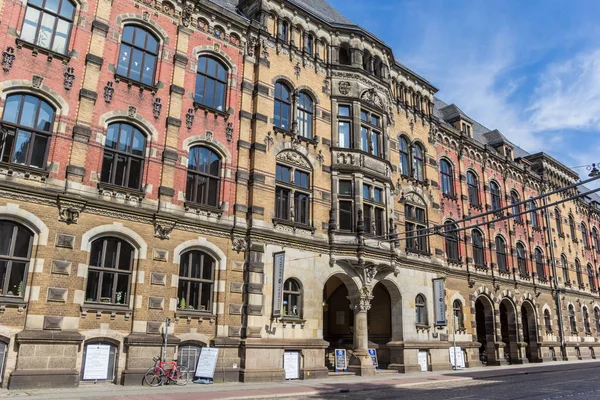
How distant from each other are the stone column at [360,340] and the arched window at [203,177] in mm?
9017

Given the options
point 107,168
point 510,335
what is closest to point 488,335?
point 510,335

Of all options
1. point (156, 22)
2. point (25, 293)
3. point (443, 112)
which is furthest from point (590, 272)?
point (25, 293)

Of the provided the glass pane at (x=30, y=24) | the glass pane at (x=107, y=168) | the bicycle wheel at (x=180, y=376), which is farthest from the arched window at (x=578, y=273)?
the glass pane at (x=30, y=24)

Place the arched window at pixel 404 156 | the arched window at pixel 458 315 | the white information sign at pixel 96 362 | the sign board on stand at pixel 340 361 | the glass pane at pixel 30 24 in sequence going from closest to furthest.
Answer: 1. the white information sign at pixel 96 362
2. the glass pane at pixel 30 24
3. the sign board on stand at pixel 340 361
4. the arched window at pixel 404 156
5. the arched window at pixel 458 315

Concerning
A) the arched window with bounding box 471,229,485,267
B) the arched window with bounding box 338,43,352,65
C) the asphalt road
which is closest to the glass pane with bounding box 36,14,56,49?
the arched window with bounding box 338,43,352,65

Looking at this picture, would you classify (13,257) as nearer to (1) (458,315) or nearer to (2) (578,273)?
(1) (458,315)

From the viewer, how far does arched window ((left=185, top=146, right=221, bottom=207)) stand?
20.8 m

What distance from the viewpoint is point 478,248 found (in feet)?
116

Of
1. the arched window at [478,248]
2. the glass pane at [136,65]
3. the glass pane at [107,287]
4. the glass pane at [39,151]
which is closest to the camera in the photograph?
the glass pane at [39,151]

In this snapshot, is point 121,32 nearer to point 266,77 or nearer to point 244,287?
point 266,77

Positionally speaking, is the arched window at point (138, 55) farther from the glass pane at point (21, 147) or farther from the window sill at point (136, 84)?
the glass pane at point (21, 147)

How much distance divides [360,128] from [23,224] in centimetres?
1735

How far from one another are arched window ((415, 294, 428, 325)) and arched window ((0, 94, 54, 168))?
20922 millimetres

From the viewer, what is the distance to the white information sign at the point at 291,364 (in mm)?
21000
